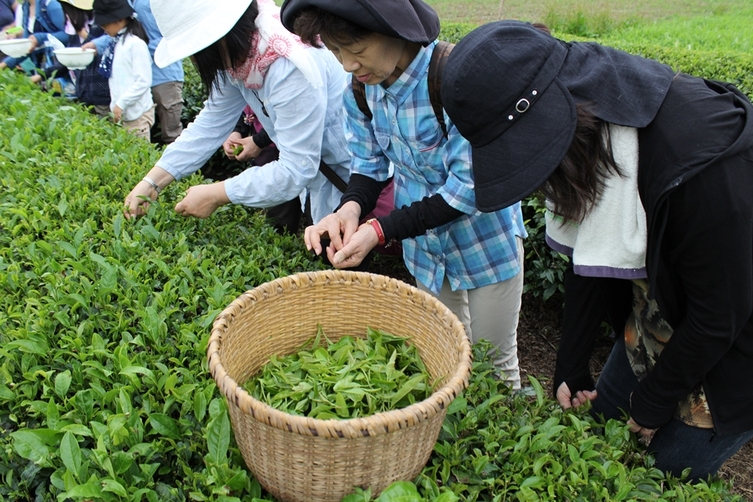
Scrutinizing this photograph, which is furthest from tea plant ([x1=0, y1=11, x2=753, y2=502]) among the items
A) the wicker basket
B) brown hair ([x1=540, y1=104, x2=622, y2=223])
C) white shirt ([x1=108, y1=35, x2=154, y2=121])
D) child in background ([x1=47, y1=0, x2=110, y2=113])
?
child in background ([x1=47, y1=0, x2=110, y2=113])

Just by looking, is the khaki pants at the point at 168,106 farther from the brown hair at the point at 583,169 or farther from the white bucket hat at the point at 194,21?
the brown hair at the point at 583,169

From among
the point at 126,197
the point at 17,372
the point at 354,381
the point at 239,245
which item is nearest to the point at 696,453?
the point at 354,381

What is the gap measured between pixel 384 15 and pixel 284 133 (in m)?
0.83

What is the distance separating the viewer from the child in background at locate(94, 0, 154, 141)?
4.84 m

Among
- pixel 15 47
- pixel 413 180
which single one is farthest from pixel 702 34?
pixel 15 47

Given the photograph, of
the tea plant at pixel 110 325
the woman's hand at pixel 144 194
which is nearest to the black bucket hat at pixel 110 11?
the tea plant at pixel 110 325

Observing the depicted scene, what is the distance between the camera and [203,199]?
2457mm

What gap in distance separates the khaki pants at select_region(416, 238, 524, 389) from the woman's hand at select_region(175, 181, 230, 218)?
3.20ft

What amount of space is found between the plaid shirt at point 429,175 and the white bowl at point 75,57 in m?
3.69

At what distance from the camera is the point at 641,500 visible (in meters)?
1.54

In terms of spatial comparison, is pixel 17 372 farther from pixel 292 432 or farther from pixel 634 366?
pixel 634 366

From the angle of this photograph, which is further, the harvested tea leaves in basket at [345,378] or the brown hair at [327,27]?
the brown hair at [327,27]

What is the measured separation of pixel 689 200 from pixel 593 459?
2.51 feet

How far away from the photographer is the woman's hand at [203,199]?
2451 mm
